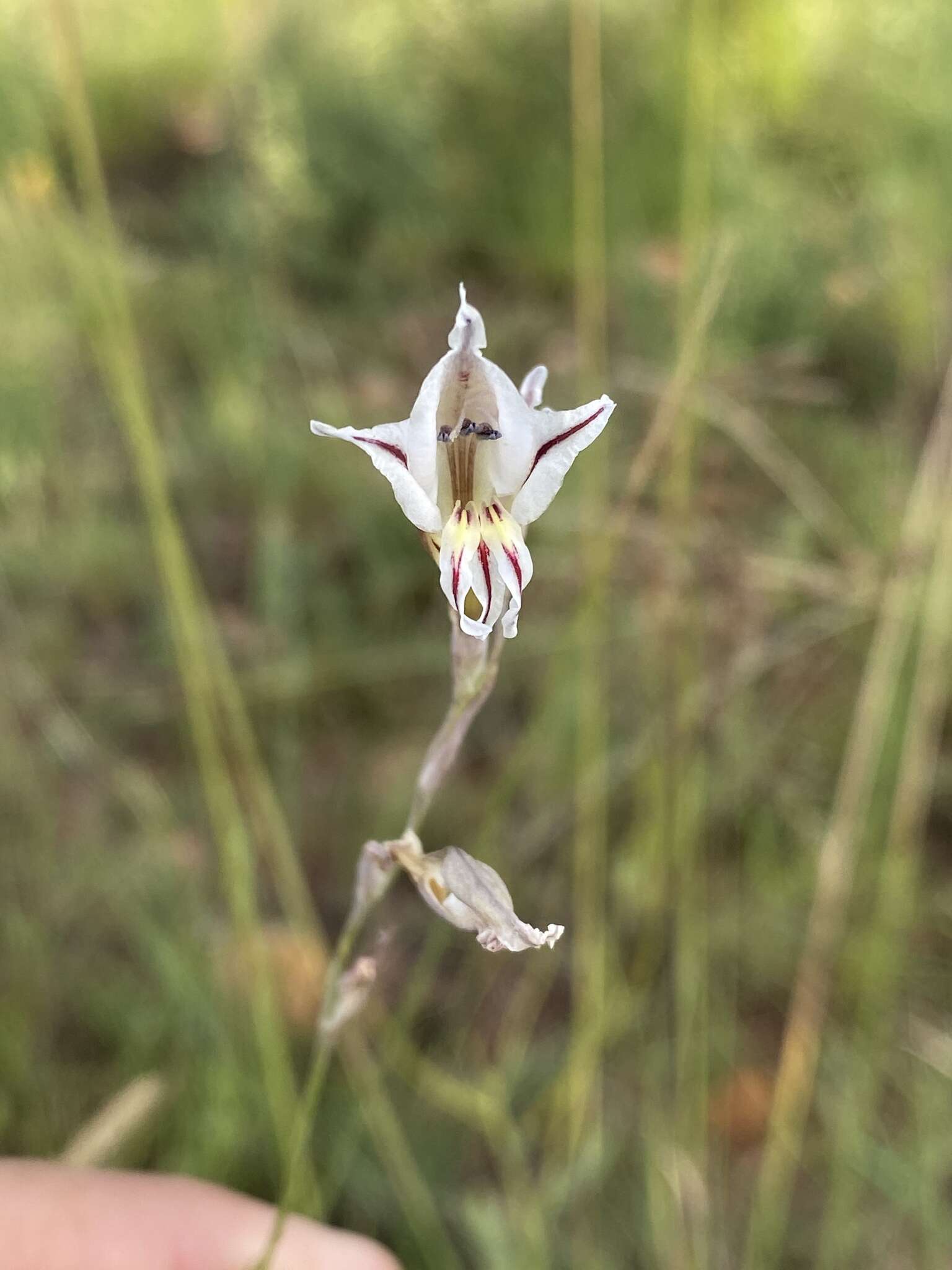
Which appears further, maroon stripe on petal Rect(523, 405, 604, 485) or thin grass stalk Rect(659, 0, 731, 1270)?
thin grass stalk Rect(659, 0, 731, 1270)

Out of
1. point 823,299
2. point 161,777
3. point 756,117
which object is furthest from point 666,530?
point 756,117

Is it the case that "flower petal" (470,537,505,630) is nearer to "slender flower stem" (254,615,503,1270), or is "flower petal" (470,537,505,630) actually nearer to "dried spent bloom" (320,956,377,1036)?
"slender flower stem" (254,615,503,1270)

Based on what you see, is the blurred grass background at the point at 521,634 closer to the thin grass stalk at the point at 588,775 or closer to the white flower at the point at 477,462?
the thin grass stalk at the point at 588,775

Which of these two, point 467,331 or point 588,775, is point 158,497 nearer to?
point 467,331

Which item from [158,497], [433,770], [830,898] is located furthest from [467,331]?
[830,898]

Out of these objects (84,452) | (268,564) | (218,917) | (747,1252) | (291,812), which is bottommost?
(747,1252)

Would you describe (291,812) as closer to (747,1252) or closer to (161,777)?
(161,777)

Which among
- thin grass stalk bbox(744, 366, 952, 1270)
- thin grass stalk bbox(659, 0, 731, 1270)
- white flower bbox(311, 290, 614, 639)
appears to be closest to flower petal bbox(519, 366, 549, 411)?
white flower bbox(311, 290, 614, 639)
